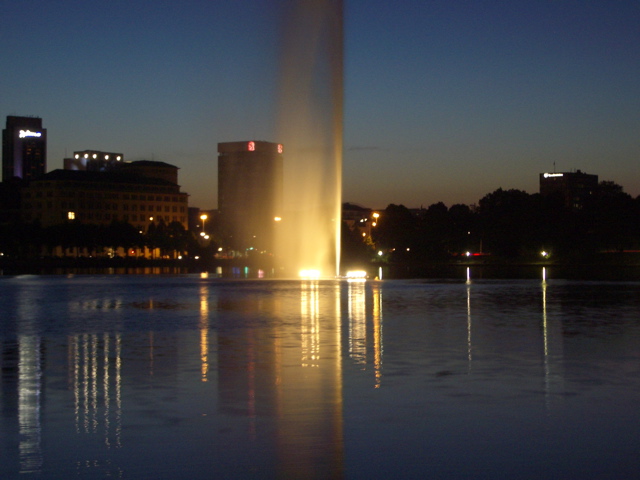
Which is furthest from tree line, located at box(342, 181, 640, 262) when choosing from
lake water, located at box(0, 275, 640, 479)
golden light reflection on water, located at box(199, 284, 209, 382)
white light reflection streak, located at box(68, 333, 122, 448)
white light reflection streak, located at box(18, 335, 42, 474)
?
white light reflection streak, located at box(18, 335, 42, 474)

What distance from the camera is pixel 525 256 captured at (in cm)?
14688

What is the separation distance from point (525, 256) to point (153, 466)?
473ft

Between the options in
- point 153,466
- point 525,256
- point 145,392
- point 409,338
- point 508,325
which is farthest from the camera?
point 525,256

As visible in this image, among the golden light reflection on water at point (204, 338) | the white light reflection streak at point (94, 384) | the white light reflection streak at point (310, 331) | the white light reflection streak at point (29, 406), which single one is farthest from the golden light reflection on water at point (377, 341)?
the white light reflection streak at point (29, 406)

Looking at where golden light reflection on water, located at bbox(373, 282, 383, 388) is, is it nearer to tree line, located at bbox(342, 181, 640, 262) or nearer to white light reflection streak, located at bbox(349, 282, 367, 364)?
white light reflection streak, located at bbox(349, 282, 367, 364)

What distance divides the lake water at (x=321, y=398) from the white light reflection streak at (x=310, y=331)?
10 cm

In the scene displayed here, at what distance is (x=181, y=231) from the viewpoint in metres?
188

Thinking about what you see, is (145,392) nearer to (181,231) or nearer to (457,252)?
(457,252)

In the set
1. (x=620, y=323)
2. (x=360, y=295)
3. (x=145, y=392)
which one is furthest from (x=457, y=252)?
(x=145, y=392)

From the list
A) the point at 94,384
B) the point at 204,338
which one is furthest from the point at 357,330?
the point at 94,384

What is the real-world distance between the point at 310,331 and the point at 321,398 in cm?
Answer: 907

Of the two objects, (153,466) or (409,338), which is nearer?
(153,466)

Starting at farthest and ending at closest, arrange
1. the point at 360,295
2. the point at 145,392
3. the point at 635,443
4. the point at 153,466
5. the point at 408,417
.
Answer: the point at 360,295 → the point at 145,392 → the point at 408,417 → the point at 635,443 → the point at 153,466

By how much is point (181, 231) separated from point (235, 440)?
181285 mm
